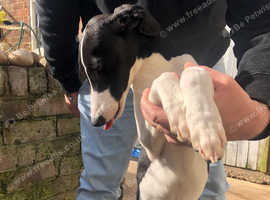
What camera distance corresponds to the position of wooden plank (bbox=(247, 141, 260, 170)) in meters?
3.61

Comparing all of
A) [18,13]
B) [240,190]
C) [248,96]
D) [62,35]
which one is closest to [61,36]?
[62,35]

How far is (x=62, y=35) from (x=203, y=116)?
1143 millimetres

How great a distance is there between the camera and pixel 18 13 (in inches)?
286

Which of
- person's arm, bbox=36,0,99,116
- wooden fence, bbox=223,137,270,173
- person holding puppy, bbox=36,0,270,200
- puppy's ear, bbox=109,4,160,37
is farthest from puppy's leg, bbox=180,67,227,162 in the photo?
wooden fence, bbox=223,137,270,173

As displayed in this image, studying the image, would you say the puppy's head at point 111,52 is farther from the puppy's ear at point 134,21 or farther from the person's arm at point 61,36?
the person's arm at point 61,36

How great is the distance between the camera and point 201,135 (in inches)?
23.1

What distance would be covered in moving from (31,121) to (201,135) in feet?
6.63

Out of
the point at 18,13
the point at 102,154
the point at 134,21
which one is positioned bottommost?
the point at 102,154

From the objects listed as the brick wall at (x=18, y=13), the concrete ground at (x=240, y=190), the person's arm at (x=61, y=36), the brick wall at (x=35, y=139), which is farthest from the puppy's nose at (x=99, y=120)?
the brick wall at (x=18, y=13)

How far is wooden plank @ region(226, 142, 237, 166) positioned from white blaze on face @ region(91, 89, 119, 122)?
3.36 meters

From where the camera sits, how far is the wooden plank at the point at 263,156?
3.51 metres

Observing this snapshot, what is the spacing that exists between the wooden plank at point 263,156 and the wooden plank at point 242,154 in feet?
0.59

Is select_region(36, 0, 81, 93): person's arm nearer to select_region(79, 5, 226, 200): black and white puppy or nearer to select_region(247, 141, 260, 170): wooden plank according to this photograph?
select_region(79, 5, 226, 200): black and white puppy

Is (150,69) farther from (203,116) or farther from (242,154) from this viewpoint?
(242,154)
